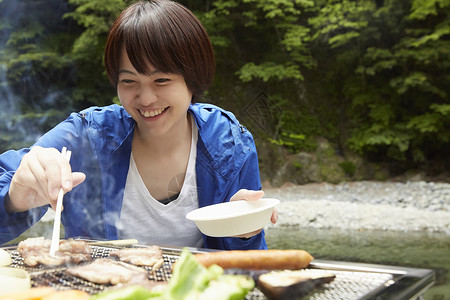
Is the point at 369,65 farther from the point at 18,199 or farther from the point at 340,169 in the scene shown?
the point at 18,199

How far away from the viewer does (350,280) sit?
1057mm

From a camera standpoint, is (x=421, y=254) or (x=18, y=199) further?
(x=421, y=254)

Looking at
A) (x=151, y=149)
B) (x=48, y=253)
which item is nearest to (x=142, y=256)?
(x=48, y=253)

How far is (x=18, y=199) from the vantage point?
1.59m

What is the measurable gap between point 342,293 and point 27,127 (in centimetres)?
1076

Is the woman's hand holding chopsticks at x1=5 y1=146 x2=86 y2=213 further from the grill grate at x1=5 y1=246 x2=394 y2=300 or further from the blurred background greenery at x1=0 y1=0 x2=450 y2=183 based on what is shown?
the blurred background greenery at x1=0 y1=0 x2=450 y2=183

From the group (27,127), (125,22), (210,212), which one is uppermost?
(125,22)

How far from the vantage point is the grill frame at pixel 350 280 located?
0.95 m

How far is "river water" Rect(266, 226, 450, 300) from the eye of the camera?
17.9ft

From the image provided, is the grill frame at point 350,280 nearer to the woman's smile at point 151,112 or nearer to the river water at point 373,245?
the woman's smile at point 151,112

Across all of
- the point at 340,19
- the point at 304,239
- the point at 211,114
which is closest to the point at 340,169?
the point at 340,19

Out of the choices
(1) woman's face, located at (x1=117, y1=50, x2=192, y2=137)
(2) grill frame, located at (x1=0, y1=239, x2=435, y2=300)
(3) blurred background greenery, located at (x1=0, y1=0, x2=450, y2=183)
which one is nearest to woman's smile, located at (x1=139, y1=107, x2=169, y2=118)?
(1) woman's face, located at (x1=117, y1=50, x2=192, y2=137)

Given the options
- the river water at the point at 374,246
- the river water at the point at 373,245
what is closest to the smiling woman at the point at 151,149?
the river water at the point at 373,245

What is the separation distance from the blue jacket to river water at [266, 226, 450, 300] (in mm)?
3678
